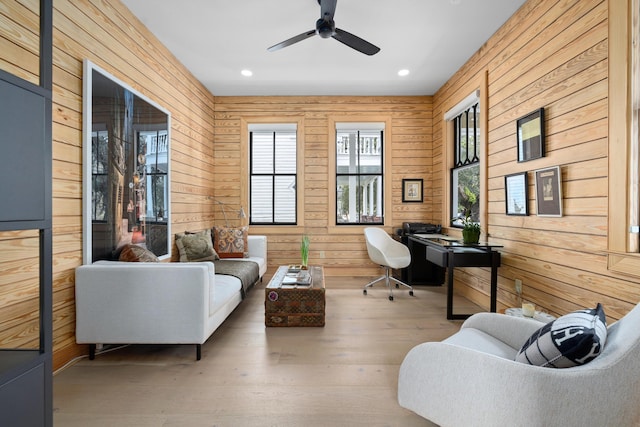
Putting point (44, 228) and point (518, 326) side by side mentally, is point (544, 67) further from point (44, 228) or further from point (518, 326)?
point (44, 228)

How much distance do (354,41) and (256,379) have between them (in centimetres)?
308

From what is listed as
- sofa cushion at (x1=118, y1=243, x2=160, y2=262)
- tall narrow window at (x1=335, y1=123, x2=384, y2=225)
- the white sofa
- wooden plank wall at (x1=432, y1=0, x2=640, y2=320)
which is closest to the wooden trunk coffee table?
the white sofa

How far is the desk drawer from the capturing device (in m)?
3.05

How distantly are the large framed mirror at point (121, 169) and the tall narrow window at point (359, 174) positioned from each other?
110 inches

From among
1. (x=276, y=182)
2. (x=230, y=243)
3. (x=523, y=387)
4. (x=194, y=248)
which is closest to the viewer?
(x=523, y=387)

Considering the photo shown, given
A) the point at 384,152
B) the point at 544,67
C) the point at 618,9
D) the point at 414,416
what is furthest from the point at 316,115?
the point at 414,416

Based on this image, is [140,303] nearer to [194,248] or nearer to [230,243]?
[194,248]

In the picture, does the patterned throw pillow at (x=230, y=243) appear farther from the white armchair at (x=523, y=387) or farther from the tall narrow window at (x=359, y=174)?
the white armchair at (x=523, y=387)

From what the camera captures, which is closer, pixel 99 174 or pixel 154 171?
pixel 99 174

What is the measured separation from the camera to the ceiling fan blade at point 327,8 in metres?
2.54

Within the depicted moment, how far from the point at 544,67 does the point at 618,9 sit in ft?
2.18

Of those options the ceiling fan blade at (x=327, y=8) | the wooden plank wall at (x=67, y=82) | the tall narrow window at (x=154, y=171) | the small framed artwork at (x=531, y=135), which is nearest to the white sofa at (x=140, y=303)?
the wooden plank wall at (x=67, y=82)

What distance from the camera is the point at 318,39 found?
10.9 ft

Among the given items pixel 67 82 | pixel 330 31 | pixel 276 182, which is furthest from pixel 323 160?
pixel 67 82
